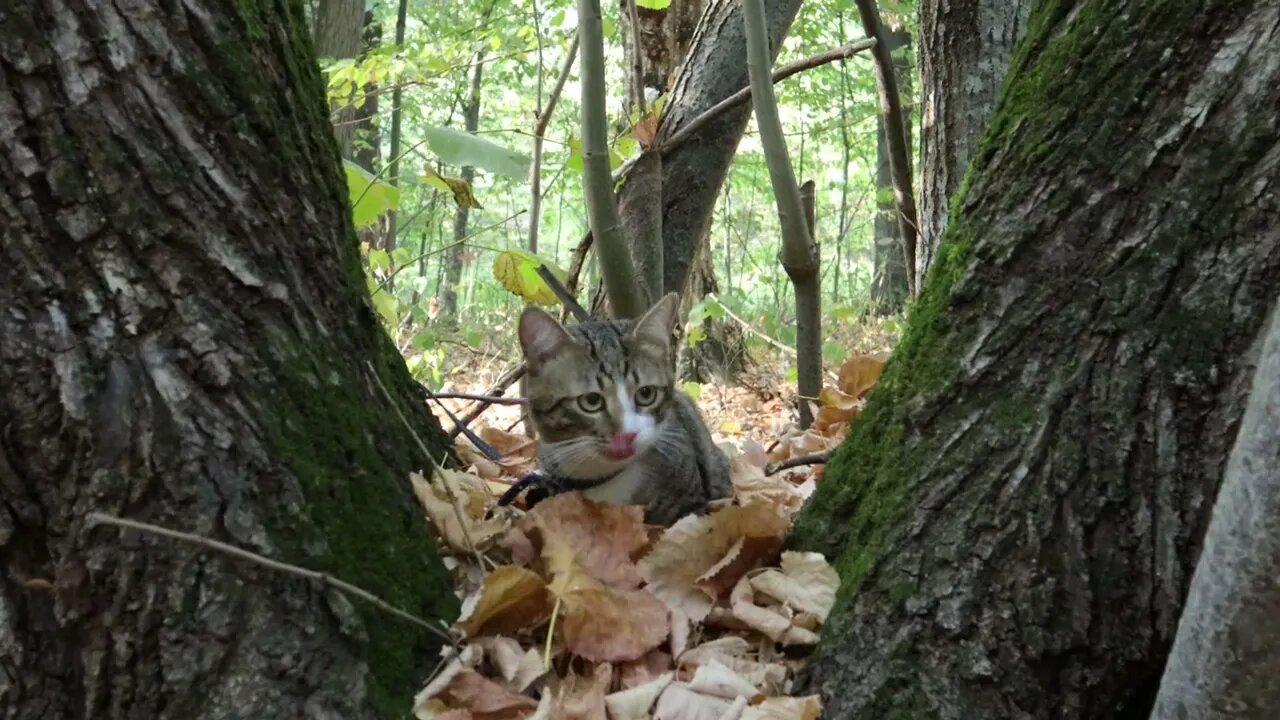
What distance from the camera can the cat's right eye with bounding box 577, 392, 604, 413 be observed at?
2588 mm

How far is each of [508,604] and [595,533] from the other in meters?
0.34

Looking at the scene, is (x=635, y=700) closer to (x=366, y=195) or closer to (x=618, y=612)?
(x=618, y=612)

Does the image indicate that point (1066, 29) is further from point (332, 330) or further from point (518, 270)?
point (518, 270)

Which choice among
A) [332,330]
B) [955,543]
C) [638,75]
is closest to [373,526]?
[332,330]

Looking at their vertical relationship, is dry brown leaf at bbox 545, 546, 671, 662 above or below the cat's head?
below

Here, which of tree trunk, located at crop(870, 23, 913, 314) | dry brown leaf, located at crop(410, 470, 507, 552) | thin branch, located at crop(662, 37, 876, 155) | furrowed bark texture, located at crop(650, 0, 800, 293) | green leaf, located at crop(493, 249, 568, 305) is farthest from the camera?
tree trunk, located at crop(870, 23, 913, 314)

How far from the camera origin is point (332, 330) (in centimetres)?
171

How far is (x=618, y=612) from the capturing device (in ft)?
5.61

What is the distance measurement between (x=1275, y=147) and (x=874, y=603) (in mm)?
895

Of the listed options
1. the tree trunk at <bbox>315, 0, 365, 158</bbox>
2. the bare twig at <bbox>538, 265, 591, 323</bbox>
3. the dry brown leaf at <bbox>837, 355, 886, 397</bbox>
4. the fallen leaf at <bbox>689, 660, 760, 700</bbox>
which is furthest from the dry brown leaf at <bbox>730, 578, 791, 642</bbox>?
the tree trunk at <bbox>315, 0, 365, 158</bbox>

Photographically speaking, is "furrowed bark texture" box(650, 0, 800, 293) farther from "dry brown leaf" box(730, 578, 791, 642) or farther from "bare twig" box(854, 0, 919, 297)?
"dry brown leaf" box(730, 578, 791, 642)

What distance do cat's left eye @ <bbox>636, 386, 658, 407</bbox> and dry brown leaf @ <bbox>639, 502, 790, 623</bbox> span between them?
729 mm

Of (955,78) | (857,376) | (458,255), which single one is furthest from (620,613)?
(458,255)

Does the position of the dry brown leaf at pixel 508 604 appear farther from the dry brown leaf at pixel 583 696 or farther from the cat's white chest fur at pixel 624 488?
the cat's white chest fur at pixel 624 488
